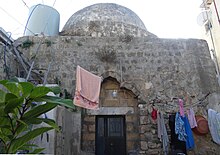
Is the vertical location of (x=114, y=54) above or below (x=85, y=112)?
above

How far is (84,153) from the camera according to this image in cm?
529

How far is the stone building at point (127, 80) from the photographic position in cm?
552

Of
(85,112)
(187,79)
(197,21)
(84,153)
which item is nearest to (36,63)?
(85,112)

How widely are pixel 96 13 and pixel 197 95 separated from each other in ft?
16.2

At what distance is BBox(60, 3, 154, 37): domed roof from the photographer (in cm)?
741

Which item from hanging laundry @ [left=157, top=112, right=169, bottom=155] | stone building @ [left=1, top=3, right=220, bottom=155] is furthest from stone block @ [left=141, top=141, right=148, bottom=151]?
hanging laundry @ [left=157, top=112, right=169, bottom=155]

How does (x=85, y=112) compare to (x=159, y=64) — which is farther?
(x=159, y=64)

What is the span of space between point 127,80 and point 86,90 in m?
1.50

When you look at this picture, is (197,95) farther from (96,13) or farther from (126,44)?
(96,13)

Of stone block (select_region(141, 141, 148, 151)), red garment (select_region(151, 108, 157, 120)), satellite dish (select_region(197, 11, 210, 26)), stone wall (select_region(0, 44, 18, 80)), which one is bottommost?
stone block (select_region(141, 141, 148, 151))

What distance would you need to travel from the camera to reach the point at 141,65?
625 centimetres

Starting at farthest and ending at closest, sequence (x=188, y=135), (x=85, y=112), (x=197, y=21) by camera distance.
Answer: (x=197, y=21), (x=85, y=112), (x=188, y=135)

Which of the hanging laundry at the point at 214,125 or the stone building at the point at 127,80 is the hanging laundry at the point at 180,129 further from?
the hanging laundry at the point at 214,125

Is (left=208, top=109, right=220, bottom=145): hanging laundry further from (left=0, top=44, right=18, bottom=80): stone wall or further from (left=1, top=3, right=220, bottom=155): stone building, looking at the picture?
(left=0, top=44, right=18, bottom=80): stone wall
